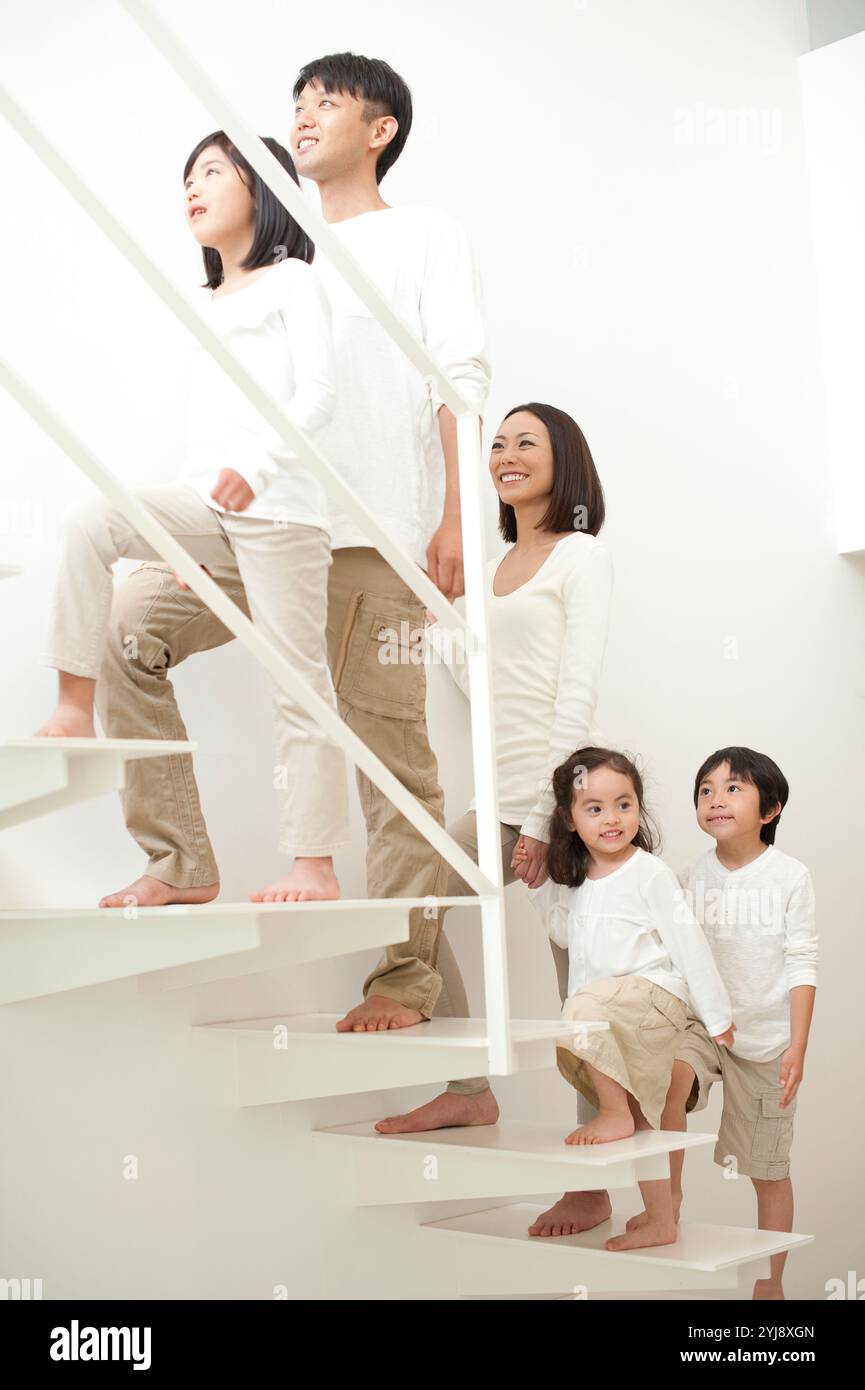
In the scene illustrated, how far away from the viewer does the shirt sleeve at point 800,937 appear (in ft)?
7.77

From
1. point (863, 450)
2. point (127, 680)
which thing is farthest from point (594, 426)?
point (127, 680)

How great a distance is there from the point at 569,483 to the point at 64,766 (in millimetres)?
1333

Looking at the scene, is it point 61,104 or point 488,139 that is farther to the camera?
point 488,139

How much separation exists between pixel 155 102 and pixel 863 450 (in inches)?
78.7

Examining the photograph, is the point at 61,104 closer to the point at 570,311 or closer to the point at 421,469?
the point at 421,469

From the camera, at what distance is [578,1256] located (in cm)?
206

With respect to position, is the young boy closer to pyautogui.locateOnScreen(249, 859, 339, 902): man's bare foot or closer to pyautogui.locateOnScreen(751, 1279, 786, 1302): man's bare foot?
pyautogui.locateOnScreen(751, 1279, 786, 1302): man's bare foot

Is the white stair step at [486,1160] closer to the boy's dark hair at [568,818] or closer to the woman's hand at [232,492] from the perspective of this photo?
the boy's dark hair at [568,818]

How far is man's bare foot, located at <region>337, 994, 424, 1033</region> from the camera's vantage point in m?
1.99

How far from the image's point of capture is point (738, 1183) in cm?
304

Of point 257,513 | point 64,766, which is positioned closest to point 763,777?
point 257,513

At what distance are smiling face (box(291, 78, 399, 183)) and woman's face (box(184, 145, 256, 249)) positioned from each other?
22 cm

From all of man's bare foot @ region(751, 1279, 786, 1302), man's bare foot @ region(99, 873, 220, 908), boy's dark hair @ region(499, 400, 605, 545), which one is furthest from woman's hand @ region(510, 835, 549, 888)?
→ man's bare foot @ region(751, 1279, 786, 1302)

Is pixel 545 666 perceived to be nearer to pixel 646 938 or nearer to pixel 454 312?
pixel 646 938
